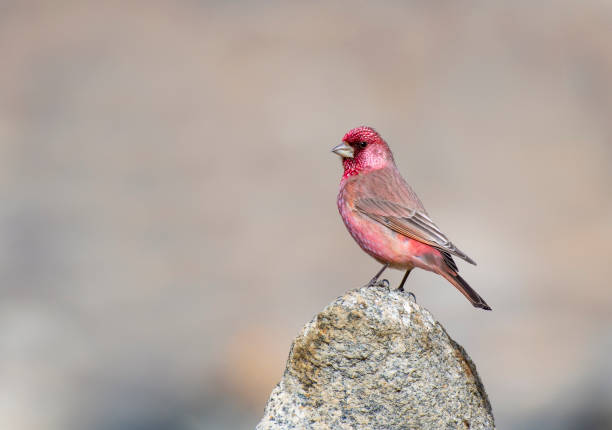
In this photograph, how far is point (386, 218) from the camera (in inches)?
321

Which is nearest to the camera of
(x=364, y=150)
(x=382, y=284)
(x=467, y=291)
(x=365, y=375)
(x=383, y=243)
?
(x=365, y=375)

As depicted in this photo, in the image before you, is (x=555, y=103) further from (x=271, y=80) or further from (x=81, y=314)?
(x=81, y=314)

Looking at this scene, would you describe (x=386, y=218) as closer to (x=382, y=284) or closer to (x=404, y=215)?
(x=404, y=215)

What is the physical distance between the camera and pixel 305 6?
1077 inches

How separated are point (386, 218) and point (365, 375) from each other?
6.79 feet

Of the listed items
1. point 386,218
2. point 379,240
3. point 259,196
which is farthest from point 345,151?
point 259,196

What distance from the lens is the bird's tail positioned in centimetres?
744

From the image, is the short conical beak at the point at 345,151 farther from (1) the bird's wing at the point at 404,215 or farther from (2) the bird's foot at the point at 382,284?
(2) the bird's foot at the point at 382,284

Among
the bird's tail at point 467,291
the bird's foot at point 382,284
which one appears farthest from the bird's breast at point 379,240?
the bird's tail at point 467,291

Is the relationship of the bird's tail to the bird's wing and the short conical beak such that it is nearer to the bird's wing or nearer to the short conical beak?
the bird's wing

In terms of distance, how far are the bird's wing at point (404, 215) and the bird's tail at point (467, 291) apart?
0.16 meters

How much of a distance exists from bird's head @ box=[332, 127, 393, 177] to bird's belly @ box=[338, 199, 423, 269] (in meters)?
0.57

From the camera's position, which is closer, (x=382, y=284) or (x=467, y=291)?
(x=382, y=284)

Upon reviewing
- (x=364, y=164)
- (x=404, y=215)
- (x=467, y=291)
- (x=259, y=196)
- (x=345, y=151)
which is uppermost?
(x=259, y=196)
